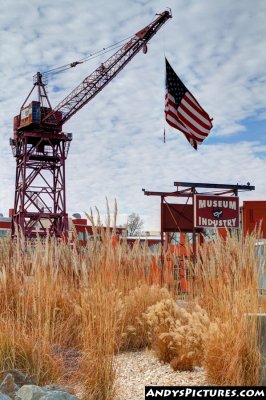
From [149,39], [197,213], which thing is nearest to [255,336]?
[197,213]

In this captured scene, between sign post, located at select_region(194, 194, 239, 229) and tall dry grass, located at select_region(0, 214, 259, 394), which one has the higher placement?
sign post, located at select_region(194, 194, 239, 229)

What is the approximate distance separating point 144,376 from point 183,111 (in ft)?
25.1

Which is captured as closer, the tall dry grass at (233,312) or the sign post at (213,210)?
the tall dry grass at (233,312)

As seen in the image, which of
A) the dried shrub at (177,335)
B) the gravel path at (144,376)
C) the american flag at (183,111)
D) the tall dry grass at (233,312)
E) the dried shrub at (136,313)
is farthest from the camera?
the american flag at (183,111)

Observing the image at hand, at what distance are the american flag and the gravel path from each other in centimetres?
695

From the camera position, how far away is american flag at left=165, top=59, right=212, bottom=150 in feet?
36.8

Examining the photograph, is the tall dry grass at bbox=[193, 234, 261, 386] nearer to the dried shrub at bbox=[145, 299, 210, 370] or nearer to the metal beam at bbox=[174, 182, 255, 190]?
the dried shrub at bbox=[145, 299, 210, 370]

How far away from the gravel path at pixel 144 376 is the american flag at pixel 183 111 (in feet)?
22.8

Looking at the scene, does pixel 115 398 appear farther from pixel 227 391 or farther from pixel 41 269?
pixel 41 269

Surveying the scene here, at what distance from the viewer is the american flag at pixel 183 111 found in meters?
11.2

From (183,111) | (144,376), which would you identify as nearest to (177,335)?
(144,376)

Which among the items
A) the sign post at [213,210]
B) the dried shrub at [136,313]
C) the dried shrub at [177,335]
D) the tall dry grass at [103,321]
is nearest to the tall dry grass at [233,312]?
the tall dry grass at [103,321]

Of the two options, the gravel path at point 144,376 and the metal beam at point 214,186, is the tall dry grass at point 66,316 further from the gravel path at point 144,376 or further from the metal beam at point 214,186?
the metal beam at point 214,186

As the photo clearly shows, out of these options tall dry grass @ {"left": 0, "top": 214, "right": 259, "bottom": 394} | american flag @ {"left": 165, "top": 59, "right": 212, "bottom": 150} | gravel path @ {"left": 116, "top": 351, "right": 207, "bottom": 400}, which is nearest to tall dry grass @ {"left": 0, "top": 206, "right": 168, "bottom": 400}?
tall dry grass @ {"left": 0, "top": 214, "right": 259, "bottom": 394}
